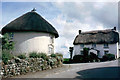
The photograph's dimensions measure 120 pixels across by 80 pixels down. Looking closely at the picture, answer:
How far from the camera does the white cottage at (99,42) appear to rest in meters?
33.2

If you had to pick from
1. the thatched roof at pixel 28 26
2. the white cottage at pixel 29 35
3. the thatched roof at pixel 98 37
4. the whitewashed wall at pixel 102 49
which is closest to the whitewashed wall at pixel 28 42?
the white cottage at pixel 29 35

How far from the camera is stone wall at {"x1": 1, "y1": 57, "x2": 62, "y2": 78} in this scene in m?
9.62

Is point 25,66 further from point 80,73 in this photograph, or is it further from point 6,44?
point 80,73

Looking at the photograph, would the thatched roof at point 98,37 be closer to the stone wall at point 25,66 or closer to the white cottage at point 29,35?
the white cottage at point 29,35

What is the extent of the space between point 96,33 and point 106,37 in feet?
11.6

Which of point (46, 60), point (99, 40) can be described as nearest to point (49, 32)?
point (46, 60)

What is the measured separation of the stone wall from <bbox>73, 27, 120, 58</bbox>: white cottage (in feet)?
69.7

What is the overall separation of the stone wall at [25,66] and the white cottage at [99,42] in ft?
69.7

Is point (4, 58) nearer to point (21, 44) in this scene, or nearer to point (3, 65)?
point (3, 65)

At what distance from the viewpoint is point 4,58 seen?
378 inches

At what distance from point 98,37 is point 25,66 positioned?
28167mm

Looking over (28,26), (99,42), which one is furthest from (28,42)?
(99,42)

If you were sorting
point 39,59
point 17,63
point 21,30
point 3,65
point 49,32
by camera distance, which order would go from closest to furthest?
point 3,65
point 17,63
point 39,59
point 21,30
point 49,32

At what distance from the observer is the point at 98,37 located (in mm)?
35938
